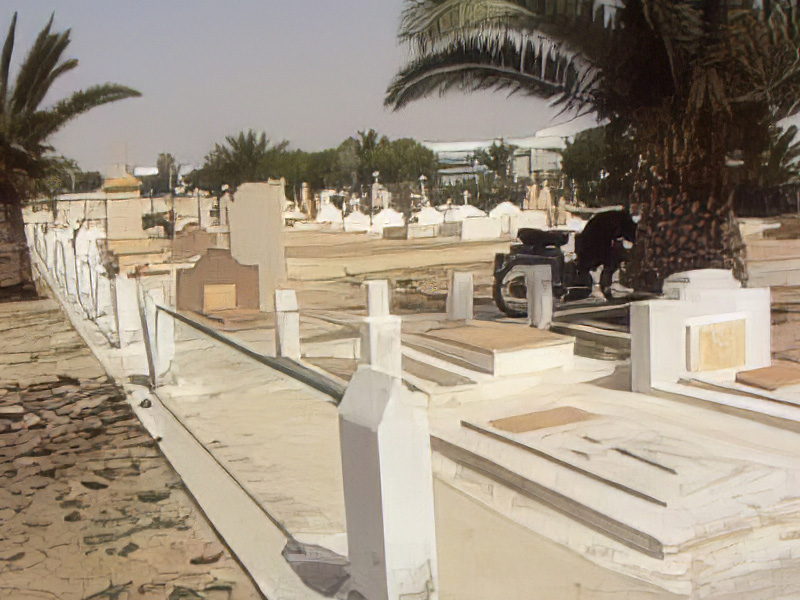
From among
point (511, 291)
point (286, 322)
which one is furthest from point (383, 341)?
point (511, 291)

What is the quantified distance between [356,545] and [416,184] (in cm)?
4882

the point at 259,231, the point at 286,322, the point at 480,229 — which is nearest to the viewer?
the point at 286,322

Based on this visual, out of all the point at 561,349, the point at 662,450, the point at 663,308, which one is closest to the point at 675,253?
the point at 561,349

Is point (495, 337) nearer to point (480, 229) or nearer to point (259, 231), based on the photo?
point (259, 231)

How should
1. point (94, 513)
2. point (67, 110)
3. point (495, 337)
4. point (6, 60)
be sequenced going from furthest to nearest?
1. point (67, 110)
2. point (6, 60)
3. point (495, 337)
4. point (94, 513)

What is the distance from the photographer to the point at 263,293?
11.0m

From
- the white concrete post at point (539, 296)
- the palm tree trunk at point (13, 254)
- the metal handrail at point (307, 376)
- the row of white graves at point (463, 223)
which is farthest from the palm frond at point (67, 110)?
the row of white graves at point (463, 223)

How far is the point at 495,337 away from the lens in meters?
7.15

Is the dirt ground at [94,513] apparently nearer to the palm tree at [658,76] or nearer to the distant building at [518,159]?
the palm tree at [658,76]

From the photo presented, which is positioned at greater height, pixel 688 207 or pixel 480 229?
pixel 688 207

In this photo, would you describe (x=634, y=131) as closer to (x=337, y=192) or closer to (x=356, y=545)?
(x=356, y=545)

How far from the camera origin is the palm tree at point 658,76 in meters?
7.25

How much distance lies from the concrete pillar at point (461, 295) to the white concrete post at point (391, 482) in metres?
6.54

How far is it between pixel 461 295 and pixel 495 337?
1854 mm
